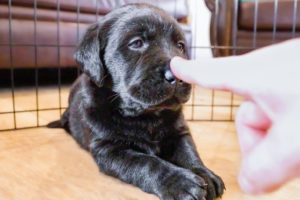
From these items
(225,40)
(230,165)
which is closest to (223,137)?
(230,165)

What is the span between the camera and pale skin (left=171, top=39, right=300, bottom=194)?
1.08ft

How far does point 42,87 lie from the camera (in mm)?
3082

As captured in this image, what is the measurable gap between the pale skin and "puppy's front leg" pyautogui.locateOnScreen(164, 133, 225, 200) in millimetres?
537

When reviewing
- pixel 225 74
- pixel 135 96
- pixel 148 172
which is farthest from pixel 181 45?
pixel 225 74

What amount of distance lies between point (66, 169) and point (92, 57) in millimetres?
337

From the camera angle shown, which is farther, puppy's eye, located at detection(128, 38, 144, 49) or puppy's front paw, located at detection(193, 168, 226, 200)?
puppy's eye, located at detection(128, 38, 144, 49)

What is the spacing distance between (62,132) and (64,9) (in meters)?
1.49

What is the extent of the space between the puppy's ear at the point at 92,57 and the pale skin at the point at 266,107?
737 mm

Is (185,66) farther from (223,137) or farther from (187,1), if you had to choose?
(187,1)

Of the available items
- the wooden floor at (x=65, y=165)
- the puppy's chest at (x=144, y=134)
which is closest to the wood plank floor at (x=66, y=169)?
the wooden floor at (x=65, y=165)

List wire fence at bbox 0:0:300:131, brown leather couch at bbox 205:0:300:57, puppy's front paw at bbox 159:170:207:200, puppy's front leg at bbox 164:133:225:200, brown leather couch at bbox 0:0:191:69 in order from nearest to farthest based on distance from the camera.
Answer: puppy's front paw at bbox 159:170:207:200 < puppy's front leg at bbox 164:133:225:200 < wire fence at bbox 0:0:300:131 < brown leather couch at bbox 0:0:191:69 < brown leather couch at bbox 205:0:300:57

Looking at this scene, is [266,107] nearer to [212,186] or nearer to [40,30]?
[212,186]

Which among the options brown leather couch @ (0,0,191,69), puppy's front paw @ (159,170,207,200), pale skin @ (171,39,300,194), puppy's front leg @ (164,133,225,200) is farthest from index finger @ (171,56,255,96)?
brown leather couch @ (0,0,191,69)

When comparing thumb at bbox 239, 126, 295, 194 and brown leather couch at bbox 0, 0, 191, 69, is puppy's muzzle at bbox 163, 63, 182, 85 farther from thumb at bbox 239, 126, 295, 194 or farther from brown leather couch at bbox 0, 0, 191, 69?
brown leather couch at bbox 0, 0, 191, 69
